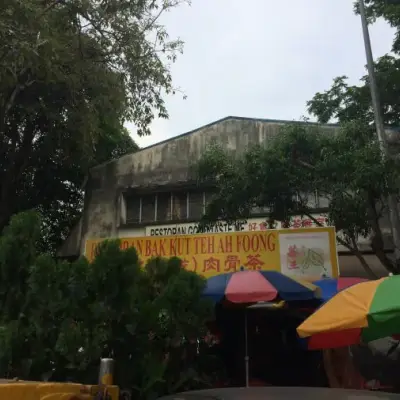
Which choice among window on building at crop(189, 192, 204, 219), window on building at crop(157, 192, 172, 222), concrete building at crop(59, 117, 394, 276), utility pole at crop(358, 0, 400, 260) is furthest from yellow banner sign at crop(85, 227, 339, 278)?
window on building at crop(157, 192, 172, 222)

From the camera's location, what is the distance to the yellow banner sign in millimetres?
9008

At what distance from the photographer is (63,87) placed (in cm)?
1108

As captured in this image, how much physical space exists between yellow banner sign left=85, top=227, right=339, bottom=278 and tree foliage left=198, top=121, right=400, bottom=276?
0.37 meters

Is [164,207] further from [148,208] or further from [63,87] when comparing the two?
[63,87]

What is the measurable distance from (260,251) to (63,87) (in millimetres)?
5710

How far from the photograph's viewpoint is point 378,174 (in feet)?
24.7

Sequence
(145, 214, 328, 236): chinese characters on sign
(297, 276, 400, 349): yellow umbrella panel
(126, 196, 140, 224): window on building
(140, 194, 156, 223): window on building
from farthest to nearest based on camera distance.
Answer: (126, 196, 140, 224): window on building → (140, 194, 156, 223): window on building → (145, 214, 328, 236): chinese characters on sign → (297, 276, 400, 349): yellow umbrella panel

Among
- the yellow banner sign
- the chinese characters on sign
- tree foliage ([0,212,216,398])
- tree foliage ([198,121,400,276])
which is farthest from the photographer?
the chinese characters on sign

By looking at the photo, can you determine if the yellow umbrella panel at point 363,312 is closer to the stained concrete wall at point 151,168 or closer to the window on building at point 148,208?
the stained concrete wall at point 151,168

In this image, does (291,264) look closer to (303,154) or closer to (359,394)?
(303,154)

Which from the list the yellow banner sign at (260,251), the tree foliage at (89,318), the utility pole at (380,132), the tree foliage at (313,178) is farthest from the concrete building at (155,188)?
the tree foliage at (89,318)

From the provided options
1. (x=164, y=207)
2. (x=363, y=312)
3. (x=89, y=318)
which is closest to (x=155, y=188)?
(x=164, y=207)

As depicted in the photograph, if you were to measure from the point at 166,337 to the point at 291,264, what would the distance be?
4.85m

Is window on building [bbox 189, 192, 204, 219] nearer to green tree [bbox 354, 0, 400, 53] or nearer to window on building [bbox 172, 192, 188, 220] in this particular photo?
window on building [bbox 172, 192, 188, 220]
